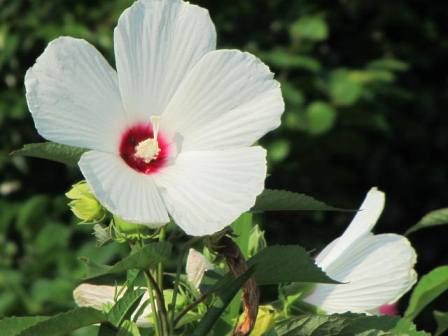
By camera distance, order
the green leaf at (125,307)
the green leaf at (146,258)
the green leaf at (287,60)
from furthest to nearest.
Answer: the green leaf at (287,60), the green leaf at (125,307), the green leaf at (146,258)

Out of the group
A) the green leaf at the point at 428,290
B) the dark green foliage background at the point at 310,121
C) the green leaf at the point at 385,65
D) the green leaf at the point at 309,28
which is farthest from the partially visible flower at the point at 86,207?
the green leaf at the point at 385,65

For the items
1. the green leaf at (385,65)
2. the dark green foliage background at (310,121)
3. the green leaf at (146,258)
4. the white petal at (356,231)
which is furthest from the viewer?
the green leaf at (385,65)

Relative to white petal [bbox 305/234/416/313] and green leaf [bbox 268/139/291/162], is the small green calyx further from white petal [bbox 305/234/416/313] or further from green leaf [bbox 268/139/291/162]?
green leaf [bbox 268/139/291/162]

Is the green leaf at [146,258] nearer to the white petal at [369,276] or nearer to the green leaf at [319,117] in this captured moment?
the white petal at [369,276]

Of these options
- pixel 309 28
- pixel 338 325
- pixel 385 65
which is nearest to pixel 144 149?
pixel 338 325

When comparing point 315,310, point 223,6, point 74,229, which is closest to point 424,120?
point 223,6

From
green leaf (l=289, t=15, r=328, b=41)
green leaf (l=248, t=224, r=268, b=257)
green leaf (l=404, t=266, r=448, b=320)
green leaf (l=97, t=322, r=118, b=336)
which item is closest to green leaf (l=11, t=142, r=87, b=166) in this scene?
green leaf (l=97, t=322, r=118, b=336)

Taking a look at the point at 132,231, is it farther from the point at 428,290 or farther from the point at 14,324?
the point at 428,290
